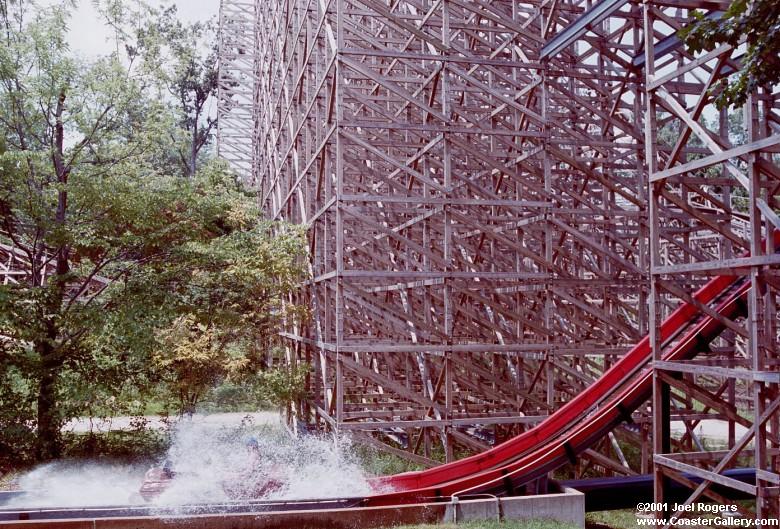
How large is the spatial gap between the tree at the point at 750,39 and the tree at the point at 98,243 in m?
11.2

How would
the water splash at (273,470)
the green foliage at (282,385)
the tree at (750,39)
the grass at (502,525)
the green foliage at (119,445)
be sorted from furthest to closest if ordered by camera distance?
the green foliage at (119,445) → the green foliage at (282,385) → the water splash at (273,470) → the grass at (502,525) → the tree at (750,39)

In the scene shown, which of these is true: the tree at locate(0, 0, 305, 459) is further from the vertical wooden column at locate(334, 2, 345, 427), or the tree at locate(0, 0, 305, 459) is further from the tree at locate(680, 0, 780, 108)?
the tree at locate(680, 0, 780, 108)

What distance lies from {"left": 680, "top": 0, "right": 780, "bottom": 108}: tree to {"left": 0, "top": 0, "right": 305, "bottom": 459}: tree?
1115 cm

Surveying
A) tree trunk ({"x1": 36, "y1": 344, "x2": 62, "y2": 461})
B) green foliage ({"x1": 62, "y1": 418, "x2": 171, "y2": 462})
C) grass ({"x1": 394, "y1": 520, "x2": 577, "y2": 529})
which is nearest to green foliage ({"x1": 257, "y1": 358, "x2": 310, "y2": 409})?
green foliage ({"x1": 62, "y1": 418, "x2": 171, "y2": 462})

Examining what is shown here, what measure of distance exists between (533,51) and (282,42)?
11417 millimetres

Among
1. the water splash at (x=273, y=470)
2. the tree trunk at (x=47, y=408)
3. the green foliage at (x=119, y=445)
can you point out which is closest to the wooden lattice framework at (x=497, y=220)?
the water splash at (x=273, y=470)

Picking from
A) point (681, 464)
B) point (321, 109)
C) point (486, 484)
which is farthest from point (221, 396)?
point (681, 464)

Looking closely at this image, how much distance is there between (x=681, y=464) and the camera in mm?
8844

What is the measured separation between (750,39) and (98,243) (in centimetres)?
1337

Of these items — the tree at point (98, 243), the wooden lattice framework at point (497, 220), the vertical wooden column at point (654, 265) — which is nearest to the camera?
the vertical wooden column at point (654, 265)

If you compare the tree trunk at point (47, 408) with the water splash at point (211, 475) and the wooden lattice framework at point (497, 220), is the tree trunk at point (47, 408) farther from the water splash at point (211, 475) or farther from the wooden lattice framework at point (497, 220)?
the wooden lattice framework at point (497, 220)

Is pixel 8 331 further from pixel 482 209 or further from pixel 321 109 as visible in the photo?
pixel 482 209

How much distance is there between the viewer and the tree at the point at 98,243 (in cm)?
1552

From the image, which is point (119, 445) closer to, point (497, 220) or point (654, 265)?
point (497, 220)
